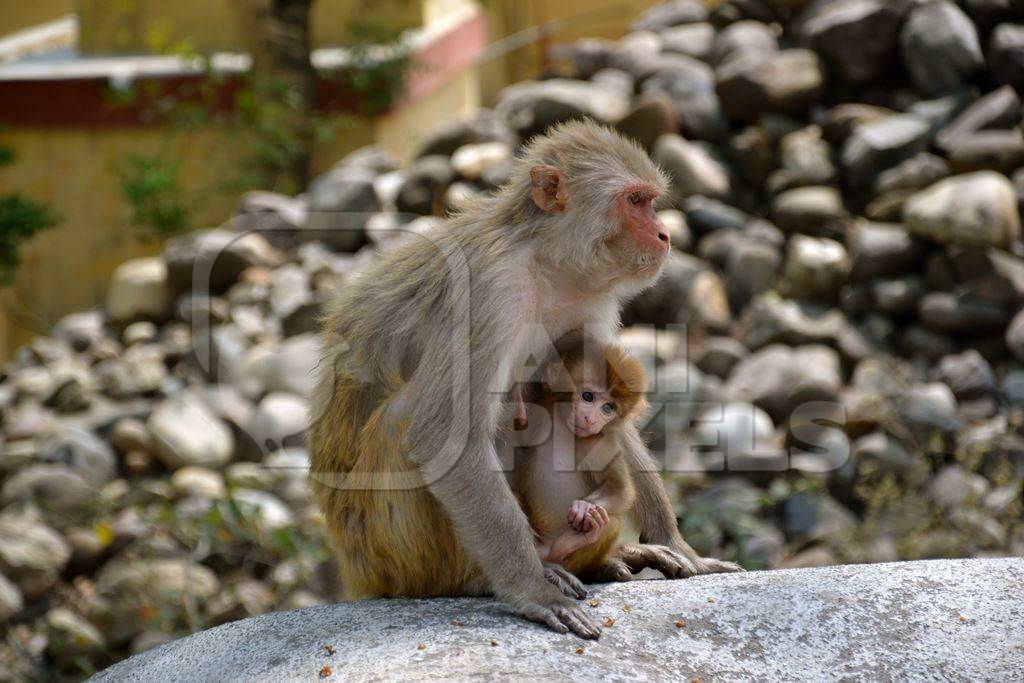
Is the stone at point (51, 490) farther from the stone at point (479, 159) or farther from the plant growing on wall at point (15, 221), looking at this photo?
the stone at point (479, 159)

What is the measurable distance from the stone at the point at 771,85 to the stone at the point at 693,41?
0.90 meters

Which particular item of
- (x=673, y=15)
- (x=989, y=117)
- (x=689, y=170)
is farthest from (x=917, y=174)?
(x=673, y=15)

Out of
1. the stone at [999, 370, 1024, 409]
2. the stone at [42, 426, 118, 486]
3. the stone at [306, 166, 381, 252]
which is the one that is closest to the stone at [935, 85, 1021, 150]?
the stone at [999, 370, 1024, 409]

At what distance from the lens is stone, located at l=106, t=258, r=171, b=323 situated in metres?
9.84

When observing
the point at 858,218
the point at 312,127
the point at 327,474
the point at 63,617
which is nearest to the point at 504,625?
the point at 327,474

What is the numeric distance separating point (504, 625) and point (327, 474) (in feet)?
2.76

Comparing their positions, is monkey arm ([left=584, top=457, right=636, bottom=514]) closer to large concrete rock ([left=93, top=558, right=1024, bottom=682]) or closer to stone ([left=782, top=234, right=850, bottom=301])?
large concrete rock ([left=93, top=558, right=1024, bottom=682])

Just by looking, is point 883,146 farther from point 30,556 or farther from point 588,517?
point 30,556

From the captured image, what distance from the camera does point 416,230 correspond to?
8531 mm

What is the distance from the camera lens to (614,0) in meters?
13.7

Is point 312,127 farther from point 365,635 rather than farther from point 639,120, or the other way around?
point 365,635

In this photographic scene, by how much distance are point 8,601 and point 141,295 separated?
3793mm

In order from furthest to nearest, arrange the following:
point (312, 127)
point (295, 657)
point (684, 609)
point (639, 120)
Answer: point (312, 127) < point (639, 120) < point (684, 609) < point (295, 657)

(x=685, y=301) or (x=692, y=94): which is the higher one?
(x=692, y=94)
